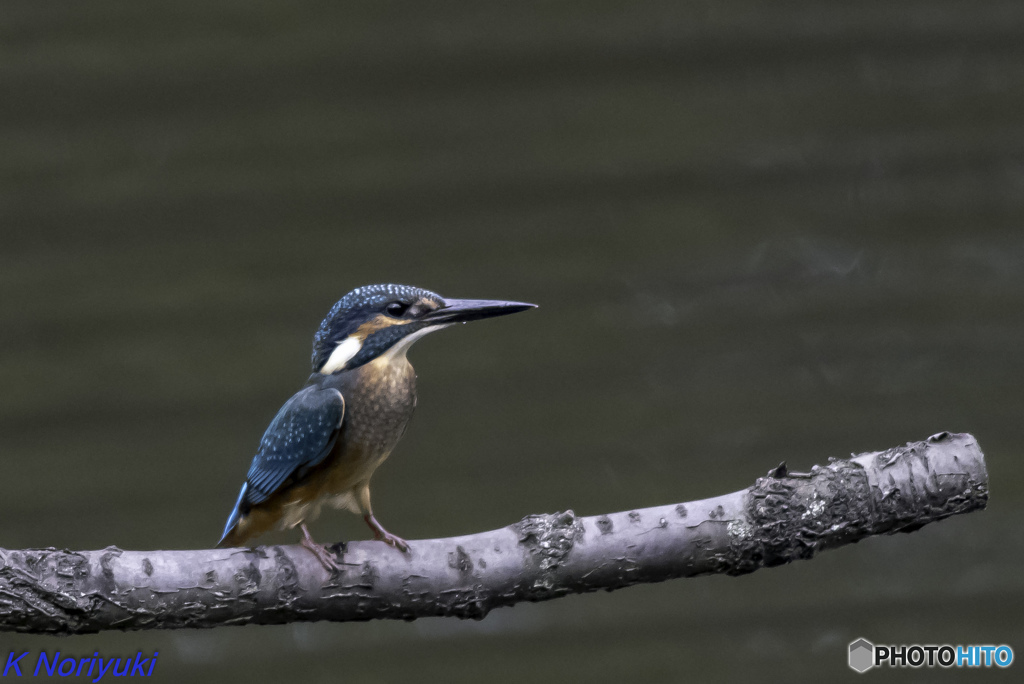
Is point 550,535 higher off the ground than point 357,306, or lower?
lower

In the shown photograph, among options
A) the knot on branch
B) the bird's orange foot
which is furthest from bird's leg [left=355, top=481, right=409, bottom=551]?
the knot on branch

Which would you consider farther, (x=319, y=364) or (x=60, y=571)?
(x=319, y=364)

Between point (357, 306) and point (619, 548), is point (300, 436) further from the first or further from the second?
point (619, 548)

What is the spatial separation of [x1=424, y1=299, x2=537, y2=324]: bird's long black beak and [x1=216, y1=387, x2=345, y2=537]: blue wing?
0.39 ft

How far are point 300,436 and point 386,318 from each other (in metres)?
0.13

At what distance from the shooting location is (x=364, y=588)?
0.78 m

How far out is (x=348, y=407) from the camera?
0.80 meters

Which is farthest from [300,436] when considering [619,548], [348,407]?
[619,548]

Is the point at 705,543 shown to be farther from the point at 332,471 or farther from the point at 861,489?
the point at 332,471

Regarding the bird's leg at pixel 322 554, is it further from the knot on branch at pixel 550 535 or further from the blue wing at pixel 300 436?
the knot on branch at pixel 550 535

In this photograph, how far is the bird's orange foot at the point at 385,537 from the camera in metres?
0.79

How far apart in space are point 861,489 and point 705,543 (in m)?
0.15

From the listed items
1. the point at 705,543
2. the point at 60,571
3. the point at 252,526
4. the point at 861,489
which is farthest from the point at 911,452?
the point at 60,571

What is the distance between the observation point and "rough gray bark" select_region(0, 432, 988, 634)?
770 mm
